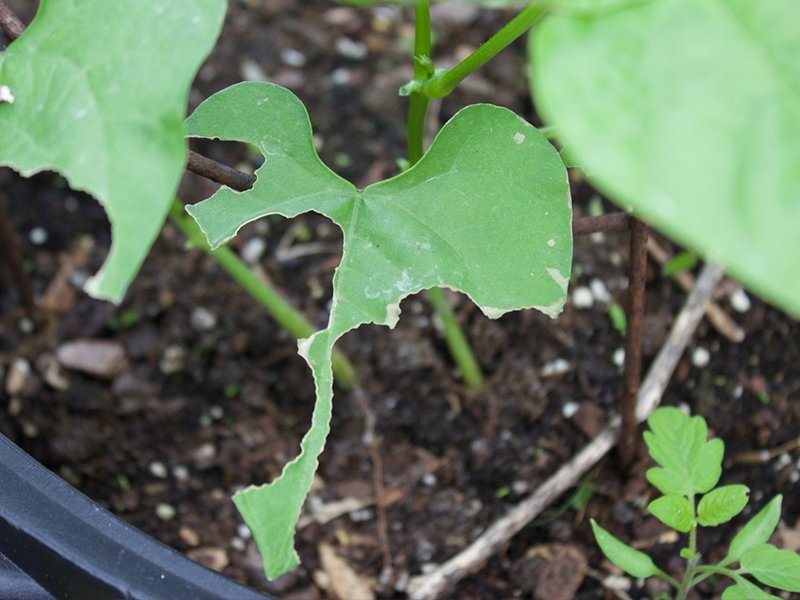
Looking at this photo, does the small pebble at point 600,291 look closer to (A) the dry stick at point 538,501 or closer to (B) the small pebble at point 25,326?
(A) the dry stick at point 538,501

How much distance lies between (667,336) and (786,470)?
218 millimetres

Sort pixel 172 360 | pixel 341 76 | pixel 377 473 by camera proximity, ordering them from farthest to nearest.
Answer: pixel 341 76 < pixel 172 360 < pixel 377 473

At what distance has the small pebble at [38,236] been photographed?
1474 millimetres

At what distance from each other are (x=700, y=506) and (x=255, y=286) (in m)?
0.54

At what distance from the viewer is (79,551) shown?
0.80 metres

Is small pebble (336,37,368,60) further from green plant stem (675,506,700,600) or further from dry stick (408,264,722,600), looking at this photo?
green plant stem (675,506,700,600)

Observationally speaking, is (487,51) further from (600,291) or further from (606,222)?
(600,291)

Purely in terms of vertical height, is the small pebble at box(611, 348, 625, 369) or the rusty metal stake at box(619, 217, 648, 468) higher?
the rusty metal stake at box(619, 217, 648, 468)

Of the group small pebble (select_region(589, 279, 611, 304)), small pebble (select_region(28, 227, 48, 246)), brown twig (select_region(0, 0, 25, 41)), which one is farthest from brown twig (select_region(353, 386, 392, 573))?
brown twig (select_region(0, 0, 25, 41))

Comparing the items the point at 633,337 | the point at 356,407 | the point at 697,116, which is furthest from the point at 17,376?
the point at 697,116

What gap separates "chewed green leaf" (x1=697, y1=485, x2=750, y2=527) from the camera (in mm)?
855

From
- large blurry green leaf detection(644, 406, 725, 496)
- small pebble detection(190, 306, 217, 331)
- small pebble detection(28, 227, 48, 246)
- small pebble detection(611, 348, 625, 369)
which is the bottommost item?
small pebble detection(611, 348, 625, 369)

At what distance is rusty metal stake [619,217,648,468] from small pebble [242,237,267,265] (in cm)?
59

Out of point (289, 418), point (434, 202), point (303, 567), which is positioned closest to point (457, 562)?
point (303, 567)
